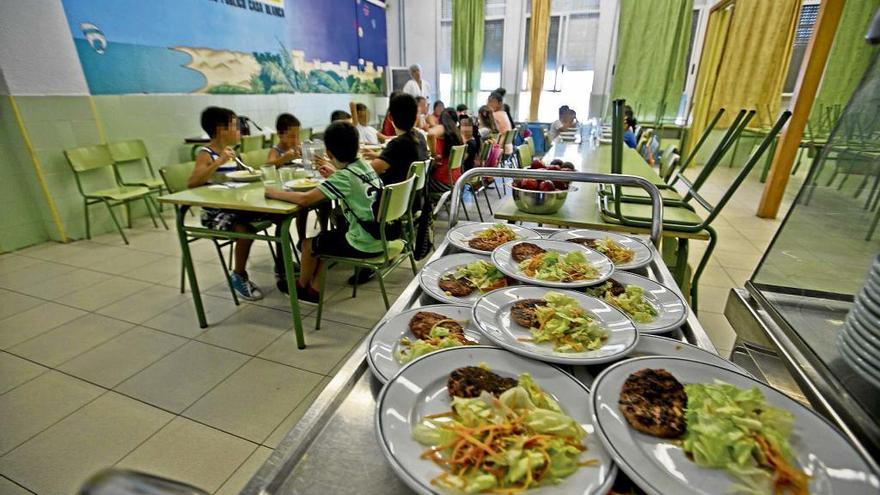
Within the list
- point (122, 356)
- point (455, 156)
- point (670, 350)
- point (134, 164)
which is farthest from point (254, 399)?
point (134, 164)

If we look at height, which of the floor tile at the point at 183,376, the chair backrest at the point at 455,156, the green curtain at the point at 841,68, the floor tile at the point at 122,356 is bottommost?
the floor tile at the point at 183,376

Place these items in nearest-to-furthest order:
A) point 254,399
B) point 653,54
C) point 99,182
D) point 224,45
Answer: point 254,399 < point 99,182 < point 224,45 < point 653,54

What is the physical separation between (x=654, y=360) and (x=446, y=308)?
391 mm

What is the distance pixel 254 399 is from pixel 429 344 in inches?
56.6

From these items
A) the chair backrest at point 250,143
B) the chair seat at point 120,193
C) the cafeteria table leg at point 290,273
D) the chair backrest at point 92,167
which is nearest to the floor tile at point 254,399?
the cafeteria table leg at point 290,273

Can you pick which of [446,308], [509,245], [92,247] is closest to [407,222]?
[509,245]

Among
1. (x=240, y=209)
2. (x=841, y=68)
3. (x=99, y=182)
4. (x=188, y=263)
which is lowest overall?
(x=188, y=263)

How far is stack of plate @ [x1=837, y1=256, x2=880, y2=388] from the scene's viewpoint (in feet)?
1.96

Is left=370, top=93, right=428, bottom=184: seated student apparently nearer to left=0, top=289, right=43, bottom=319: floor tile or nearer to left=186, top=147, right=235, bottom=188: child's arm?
left=186, top=147, right=235, bottom=188: child's arm

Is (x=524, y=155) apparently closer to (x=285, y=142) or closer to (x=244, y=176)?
(x=285, y=142)

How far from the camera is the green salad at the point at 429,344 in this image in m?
0.67

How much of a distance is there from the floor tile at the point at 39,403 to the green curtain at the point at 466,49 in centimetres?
763

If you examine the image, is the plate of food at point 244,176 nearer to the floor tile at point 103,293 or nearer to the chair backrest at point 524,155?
the floor tile at point 103,293

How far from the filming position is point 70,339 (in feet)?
7.16
